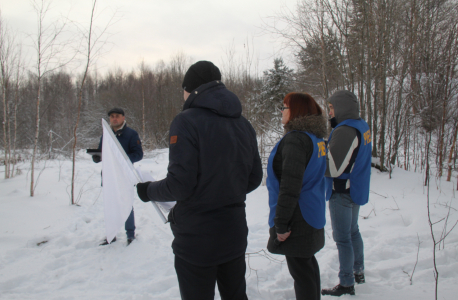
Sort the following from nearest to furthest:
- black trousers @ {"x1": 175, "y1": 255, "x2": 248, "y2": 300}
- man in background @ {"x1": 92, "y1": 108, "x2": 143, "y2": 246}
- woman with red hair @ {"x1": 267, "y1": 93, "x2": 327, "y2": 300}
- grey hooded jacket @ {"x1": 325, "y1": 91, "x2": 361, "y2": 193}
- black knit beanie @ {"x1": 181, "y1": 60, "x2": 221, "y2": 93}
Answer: black trousers @ {"x1": 175, "y1": 255, "x2": 248, "y2": 300}
black knit beanie @ {"x1": 181, "y1": 60, "x2": 221, "y2": 93}
woman with red hair @ {"x1": 267, "y1": 93, "x2": 327, "y2": 300}
grey hooded jacket @ {"x1": 325, "y1": 91, "x2": 361, "y2": 193}
man in background @ {"x1": 92, "y1": 108, "x2": 143, "y2": 246}

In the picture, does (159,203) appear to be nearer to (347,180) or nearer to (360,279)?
(347,180)

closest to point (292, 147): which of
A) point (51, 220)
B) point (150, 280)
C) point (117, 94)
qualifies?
point (150, 280)

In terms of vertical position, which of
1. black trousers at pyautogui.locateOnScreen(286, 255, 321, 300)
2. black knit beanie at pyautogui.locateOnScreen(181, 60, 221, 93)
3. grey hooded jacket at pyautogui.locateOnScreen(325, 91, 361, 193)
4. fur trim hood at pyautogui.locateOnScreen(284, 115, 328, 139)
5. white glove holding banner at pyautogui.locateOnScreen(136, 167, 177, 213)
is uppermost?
black knit beanie at pyautogui.locateOnScreen(181, 60, 221, 93)

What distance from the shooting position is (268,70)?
15.9 m

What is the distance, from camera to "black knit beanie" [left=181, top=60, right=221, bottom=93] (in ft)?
5.09

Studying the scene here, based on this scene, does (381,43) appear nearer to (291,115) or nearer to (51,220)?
(291,115)

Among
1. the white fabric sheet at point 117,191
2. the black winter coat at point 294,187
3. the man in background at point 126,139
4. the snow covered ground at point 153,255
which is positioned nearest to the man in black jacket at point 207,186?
the black winter coat at point 294,187

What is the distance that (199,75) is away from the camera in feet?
5.09

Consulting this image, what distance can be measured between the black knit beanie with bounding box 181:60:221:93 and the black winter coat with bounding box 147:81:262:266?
0.25ft

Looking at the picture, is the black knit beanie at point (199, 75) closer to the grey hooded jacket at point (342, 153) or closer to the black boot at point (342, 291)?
the grey hooded jacket at point (342, 153)

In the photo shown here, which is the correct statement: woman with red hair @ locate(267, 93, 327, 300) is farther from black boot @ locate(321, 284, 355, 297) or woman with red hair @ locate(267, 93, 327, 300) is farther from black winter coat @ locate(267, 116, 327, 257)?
black boot @ locate(321, 284, 355, 297)

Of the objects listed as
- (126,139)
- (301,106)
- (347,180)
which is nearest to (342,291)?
(347,180)

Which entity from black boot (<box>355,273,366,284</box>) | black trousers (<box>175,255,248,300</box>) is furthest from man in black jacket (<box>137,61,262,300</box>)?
black boot (<box>355,273,366,284</box>)

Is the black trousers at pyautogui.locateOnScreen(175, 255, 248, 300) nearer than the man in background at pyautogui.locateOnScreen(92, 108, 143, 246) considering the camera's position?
Yes
